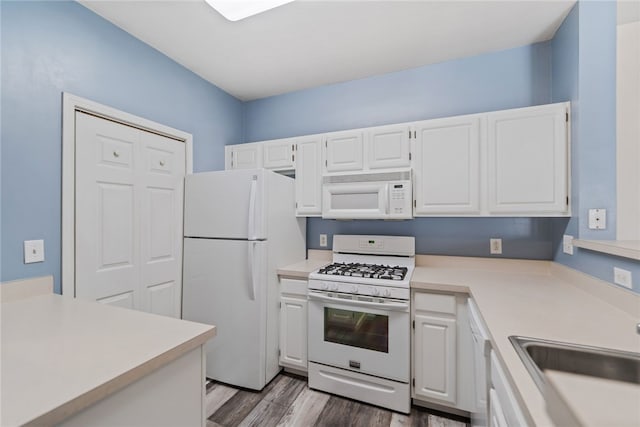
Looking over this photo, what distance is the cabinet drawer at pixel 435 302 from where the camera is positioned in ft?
5.92

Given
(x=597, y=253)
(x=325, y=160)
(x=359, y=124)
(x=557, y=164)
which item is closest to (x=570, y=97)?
(x=557, y=164)

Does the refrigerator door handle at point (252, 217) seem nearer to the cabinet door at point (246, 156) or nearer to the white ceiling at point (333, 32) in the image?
the cabinet door at point (246, 156)

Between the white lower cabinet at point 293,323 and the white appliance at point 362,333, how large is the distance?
4.2 inches

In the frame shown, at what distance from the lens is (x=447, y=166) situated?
2090 millimetres

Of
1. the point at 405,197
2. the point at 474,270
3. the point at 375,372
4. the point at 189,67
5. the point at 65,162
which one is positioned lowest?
the point at 375,372

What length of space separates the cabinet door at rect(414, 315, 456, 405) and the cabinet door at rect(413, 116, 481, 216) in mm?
794

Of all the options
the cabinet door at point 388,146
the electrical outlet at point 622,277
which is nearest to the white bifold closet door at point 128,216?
the cabinet door at point 388,146

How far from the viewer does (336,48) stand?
224 cm

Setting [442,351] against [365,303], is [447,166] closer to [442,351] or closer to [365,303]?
[365,303]

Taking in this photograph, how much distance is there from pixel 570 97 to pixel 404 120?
1.13 meters

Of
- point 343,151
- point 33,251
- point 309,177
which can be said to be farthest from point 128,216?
point 343,151

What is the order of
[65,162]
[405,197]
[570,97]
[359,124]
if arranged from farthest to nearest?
[359,124]
[405,197]
[570,97]
[65,162]

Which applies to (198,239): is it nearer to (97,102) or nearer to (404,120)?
(97,102)

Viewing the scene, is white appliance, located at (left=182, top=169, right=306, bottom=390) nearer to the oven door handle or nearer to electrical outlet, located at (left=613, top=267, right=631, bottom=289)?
the oven door handle
